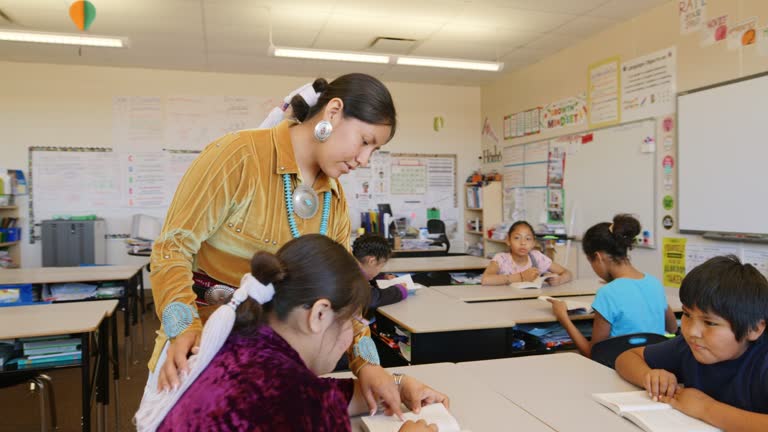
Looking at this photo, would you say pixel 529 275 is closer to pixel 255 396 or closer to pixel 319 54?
pixel 319 54

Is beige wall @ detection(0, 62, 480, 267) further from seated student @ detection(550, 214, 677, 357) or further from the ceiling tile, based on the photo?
seated student @ detection(550, 214, 677, 357)

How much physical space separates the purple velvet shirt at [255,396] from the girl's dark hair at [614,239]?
5.88 feet

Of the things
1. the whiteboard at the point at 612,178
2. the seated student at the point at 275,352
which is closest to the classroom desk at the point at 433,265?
the whiteboard at the point at 612,178

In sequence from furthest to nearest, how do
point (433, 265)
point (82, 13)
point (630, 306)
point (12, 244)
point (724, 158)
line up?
point (12, 244), point (433, 265), point (82, 13), point (724, 158), point (630, 306)

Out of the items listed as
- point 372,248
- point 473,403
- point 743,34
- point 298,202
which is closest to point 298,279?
point 298,202

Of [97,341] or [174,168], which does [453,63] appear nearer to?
[174,168]

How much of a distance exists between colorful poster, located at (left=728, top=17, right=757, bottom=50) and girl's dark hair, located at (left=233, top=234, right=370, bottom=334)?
3.92 m

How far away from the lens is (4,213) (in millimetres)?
5922

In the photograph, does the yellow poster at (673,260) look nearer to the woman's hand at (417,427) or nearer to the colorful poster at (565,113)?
the colorful poster at (565,113)

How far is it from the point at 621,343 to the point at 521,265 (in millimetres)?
1780

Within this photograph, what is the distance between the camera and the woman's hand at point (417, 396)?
4.08ft

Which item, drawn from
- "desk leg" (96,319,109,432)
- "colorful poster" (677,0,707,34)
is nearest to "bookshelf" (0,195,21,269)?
"desk leg" (96,319,109,432)

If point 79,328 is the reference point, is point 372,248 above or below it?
above

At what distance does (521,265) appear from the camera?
12.4 ft
